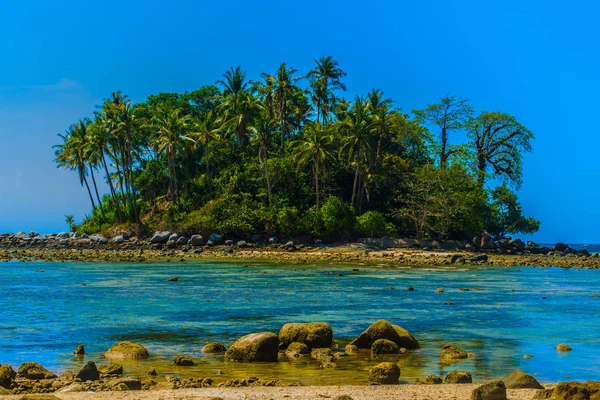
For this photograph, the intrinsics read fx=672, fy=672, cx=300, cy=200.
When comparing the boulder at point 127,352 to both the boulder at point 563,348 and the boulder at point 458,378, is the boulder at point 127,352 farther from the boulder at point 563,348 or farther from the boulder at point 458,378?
the boulder at point 563,348

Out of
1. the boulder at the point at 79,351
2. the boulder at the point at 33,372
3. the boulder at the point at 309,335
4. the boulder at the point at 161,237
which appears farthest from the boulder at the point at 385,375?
the boulder at the point at 161,237

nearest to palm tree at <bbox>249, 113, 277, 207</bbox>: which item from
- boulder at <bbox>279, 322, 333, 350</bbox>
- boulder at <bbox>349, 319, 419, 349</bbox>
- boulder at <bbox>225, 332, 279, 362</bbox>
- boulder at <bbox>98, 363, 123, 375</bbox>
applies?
boulder at <bbox>279, 322, 333, 350</bbox>

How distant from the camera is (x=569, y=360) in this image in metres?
14.8

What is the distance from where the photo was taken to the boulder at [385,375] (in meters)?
12.1

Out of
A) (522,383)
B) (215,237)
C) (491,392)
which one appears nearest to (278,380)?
(491,392)

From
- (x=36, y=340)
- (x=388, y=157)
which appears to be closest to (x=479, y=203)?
(x=388, y=157)

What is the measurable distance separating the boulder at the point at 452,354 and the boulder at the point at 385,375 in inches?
116

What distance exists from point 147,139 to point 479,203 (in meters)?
38.9

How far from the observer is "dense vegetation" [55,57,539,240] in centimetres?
6438

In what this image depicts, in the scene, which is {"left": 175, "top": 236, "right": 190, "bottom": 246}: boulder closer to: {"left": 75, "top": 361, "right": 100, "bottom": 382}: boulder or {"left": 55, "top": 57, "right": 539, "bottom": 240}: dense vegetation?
{"left": 55, "top": 57, "right": 539, "bottom": 240}: dense vegetation

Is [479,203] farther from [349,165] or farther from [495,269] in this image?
[495,269]

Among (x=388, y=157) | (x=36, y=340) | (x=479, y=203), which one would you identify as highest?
(x=388, y=157)

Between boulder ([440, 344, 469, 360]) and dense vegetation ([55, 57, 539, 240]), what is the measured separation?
154 feet

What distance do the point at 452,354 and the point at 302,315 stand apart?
8.14 metres
